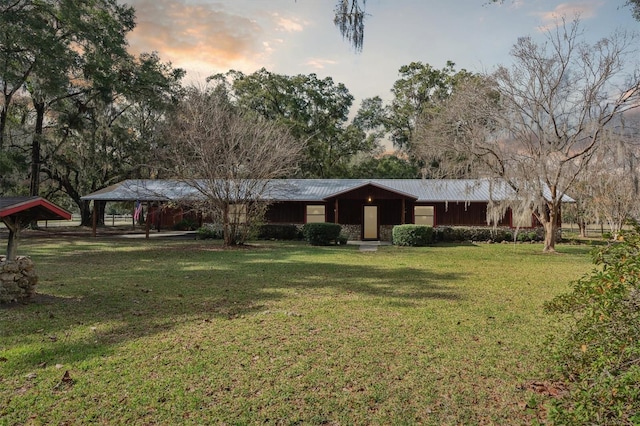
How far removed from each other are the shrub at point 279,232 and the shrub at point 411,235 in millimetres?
6216

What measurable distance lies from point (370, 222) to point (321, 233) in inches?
225

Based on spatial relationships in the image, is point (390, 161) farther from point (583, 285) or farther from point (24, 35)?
point (583, 285)

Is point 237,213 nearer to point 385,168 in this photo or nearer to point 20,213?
point 20,213

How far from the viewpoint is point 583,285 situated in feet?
9.66

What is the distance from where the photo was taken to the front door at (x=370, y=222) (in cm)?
2428

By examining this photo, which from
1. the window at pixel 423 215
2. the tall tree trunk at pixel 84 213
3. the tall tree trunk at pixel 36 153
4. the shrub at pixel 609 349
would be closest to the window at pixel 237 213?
the window at pixel 423 215

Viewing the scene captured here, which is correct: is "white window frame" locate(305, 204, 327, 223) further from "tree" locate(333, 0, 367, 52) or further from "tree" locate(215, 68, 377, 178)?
"tree" locate(333, 0, 367, 52)

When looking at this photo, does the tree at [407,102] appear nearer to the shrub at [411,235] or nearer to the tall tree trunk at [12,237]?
the shrub at [411,235]

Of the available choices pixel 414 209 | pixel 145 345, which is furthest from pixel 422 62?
pixel 145 345

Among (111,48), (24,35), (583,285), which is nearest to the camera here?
(583,285)

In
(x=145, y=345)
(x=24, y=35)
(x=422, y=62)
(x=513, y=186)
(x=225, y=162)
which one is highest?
(x=422, y=62)

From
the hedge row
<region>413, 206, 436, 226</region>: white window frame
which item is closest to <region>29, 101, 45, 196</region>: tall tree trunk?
<region>413, 206, 436, 226</region>: white window frame

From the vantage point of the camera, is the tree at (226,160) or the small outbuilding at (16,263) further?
the tree at (226,160)

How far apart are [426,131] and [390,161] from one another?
18057 millimetres
